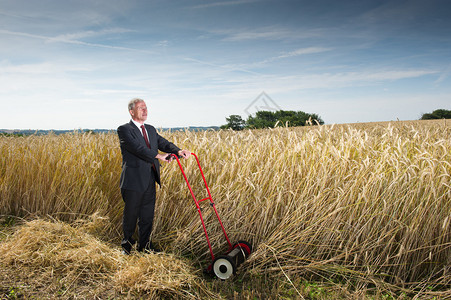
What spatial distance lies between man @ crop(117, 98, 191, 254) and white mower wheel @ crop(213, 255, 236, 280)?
32.3 inches

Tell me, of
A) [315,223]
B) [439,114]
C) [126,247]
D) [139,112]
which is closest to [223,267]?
[315,223]

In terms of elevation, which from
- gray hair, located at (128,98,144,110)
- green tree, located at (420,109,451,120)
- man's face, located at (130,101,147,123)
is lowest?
man's face, located at (130,101,147,123)

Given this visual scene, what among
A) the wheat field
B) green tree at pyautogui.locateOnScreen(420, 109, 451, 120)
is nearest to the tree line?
green tree at pyautogui.locateOnScreen(420, 109, 451, 120)

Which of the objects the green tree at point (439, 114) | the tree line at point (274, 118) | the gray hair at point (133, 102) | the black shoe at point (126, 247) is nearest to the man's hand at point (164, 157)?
the gray hair at point (133, 102)

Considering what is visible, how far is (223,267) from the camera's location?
3.06m

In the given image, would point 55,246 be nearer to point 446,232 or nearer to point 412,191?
point 412,191

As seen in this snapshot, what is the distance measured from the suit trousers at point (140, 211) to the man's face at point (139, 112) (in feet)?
2.04

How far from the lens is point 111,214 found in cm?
450

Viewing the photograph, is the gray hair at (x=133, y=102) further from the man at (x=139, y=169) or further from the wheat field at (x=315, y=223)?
the wheat field at (x=315, y=223)

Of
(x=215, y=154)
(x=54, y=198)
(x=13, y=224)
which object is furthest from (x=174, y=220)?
(x=13, y=224)

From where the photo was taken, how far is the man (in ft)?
10.7

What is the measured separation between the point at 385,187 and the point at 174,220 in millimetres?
2331

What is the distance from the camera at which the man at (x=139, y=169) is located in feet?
10.7

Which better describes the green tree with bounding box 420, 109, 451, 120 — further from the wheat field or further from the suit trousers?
the suit trousers
